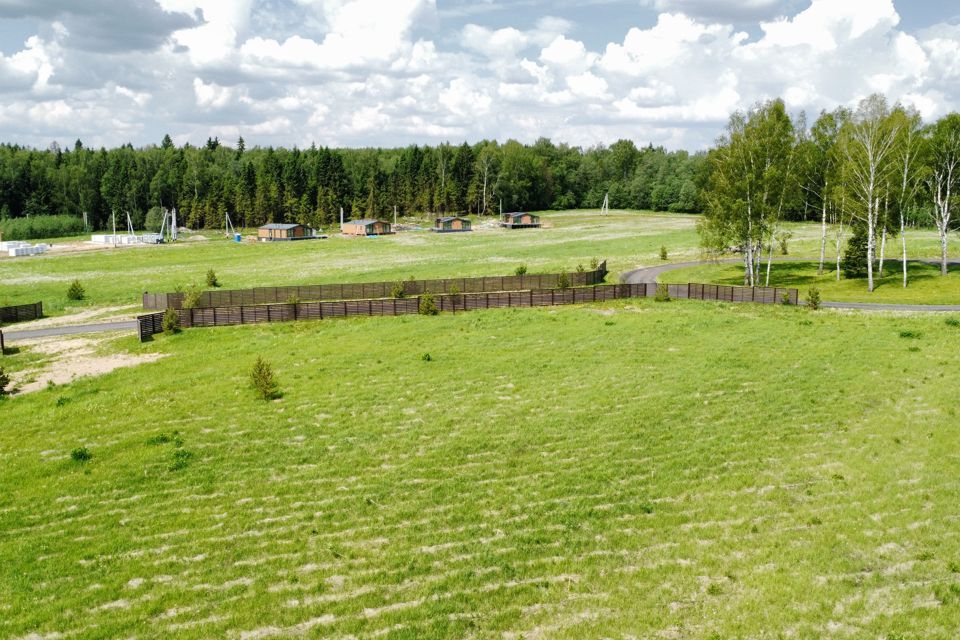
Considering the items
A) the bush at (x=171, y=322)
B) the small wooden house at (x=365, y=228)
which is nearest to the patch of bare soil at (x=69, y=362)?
the bush at (x=171, y=322)

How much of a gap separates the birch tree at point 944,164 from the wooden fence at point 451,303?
2027cm

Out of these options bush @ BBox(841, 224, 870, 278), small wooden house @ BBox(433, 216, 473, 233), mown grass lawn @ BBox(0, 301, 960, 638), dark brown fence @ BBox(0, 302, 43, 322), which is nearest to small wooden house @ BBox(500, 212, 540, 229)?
small wooden house @ BBox(433, 216, 473, 233)

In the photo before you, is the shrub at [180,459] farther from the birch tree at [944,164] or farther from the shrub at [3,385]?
the birch tree at [944,164]

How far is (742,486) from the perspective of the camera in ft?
66.0

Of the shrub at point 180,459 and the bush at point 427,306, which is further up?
the bush at point 427,306

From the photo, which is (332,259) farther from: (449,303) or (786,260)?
(786,260)

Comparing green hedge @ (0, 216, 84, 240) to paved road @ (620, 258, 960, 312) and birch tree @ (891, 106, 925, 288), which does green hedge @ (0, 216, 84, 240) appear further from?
birch tree @ (891, 106, 925, 288)

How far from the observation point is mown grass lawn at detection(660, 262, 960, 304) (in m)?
52.8

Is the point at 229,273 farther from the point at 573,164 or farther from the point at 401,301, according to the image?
the point at 573,164

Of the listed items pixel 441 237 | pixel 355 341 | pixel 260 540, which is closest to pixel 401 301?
pixel 355 341

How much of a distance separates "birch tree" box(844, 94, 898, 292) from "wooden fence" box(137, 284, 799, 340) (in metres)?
12.4

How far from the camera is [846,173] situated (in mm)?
57125

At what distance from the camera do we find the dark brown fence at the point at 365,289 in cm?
5553

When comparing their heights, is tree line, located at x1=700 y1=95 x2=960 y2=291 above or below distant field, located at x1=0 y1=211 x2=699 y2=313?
above
